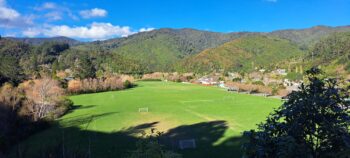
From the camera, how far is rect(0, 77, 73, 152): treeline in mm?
27984

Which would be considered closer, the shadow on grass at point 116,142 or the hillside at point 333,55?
the shadow on grass at point 116,142

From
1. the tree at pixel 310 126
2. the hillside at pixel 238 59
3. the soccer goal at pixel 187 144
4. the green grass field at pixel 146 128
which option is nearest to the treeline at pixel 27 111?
the green grass field at pixel 146 128

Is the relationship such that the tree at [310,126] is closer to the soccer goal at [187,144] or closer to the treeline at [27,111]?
the soccer goal at [187,144]

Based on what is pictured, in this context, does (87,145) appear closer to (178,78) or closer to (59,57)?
(178,78)

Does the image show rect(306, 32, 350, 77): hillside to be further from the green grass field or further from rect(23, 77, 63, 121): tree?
rect(23, 77, 63, 121): tree

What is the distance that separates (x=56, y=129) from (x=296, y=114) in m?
31.9

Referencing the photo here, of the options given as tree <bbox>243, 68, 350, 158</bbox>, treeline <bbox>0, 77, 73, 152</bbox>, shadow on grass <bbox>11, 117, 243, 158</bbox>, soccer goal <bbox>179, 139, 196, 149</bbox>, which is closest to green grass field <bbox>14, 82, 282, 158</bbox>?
shadow on grass <bbox>11, 117, 243, 158</bbox>

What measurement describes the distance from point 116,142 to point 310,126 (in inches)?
903

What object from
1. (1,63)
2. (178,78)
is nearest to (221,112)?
(1,63)

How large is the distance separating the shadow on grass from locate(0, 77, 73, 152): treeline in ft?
4.58

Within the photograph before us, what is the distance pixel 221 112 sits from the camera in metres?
44.1

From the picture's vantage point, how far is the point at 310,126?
5641 mm

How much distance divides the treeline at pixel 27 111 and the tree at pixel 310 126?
75.8ft

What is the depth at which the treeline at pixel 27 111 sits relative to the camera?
28.0 meters
